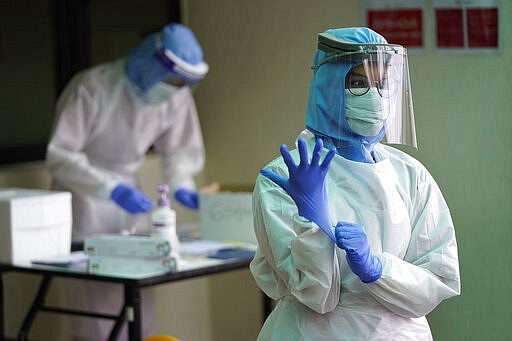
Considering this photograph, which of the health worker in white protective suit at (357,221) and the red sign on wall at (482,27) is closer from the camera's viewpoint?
the health worker in white protective suit at (357,221)

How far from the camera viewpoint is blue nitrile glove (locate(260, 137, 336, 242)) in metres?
1.80

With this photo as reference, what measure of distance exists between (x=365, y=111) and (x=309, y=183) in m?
0.23

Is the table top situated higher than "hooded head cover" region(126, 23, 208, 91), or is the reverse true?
"hooded head cover" region(126, 23, 208, 91)

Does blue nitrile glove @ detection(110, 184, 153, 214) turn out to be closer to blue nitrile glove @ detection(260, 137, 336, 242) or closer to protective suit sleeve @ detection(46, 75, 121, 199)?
protective suit sleeve @ detection(46, 75, 121, 199)

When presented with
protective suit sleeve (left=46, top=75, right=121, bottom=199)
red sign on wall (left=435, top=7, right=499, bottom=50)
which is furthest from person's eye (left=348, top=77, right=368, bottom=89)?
protective suit sleeve (left=46, top=75, right=121, bottom=199)

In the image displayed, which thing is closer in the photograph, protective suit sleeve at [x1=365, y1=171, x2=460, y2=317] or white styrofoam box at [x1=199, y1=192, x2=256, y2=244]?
protective suit sleeve at [x1=365, y1=171, x2=460, y2=317]

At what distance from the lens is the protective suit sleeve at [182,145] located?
4.00m

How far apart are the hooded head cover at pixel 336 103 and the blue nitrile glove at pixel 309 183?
0.43ft

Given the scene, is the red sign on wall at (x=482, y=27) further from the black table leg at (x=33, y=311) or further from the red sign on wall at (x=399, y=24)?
the black table leg at (x=33, y=311)

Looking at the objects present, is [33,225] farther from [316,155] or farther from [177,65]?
[316,155]

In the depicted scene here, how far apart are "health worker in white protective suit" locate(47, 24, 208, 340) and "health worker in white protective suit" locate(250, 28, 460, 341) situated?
1.66 metres

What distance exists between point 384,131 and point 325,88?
0.15 meters

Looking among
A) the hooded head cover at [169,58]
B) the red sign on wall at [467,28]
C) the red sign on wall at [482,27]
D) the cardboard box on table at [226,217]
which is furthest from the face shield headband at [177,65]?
the red sign on wall at [482,27]

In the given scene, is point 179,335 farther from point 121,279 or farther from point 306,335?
point 306,335
